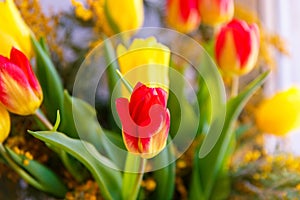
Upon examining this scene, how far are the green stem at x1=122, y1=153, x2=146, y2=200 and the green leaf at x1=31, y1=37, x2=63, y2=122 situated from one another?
0.36 ft

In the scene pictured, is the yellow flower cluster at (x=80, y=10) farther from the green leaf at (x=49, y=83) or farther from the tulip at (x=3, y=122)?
the tulip at (x=3, y=122)

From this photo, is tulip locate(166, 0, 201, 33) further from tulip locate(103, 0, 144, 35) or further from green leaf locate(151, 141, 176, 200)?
green leaf locate(151, 141, 176, 200)

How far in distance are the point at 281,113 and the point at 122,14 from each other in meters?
0.26

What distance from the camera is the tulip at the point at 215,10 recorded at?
0.77 metres

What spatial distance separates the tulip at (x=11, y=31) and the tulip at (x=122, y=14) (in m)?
0.11

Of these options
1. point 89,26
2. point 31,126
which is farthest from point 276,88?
point 31,126

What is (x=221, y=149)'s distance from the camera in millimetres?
744

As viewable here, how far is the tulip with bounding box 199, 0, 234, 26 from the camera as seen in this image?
0.77 meters

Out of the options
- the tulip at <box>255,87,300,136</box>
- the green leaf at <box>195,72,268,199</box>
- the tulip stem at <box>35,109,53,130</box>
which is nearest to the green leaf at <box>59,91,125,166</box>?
the tulip stem at <box>35,109,53,130</box>

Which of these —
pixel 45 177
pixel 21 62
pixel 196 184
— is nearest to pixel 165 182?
pixel 196 184

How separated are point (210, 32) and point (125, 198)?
1.16ft

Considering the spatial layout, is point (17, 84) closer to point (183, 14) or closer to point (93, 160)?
point (93, 160)

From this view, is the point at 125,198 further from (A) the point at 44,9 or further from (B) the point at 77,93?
(A) the point at 44,9

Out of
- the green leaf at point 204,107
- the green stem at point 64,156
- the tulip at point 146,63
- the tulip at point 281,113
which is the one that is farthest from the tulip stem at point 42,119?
the tulip at point 281,113
